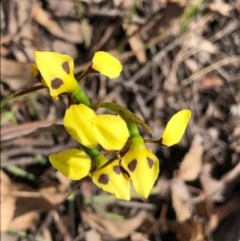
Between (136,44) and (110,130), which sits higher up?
(110,130)

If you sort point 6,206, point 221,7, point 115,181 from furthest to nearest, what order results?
point 221,7 → point 6,206 → point 115,181

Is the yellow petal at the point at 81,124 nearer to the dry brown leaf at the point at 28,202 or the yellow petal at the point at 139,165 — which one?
the yellow petal at the point at 139,165

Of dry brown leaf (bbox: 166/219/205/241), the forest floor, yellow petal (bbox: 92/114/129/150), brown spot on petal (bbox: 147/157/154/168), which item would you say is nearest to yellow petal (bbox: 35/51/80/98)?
yellow petal (bbox: 92/114/129/150)

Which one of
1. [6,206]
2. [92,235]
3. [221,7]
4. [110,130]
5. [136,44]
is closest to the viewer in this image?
[110,130]

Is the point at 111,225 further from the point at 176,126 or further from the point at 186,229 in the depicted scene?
the point at 176,126

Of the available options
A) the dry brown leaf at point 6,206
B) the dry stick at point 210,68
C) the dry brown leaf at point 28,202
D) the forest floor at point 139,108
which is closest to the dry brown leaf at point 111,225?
the forest floor at point 139,108

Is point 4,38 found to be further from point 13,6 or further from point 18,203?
point 18,203

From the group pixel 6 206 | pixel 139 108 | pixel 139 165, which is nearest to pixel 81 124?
pixel 139 165

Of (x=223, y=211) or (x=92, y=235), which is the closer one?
(x=92, y=235)
